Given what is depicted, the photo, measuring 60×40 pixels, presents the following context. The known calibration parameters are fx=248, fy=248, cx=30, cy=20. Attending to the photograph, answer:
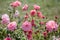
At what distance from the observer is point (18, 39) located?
248cm

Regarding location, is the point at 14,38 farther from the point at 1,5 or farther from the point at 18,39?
the point at 1,5

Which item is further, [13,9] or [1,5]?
[1,5]

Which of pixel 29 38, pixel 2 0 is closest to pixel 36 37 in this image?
pixel 29 38

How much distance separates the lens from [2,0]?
6020 millimetres

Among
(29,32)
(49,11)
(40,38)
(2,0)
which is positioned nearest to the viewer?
(29,32)

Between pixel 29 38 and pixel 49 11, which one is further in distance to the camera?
pixel 49 11

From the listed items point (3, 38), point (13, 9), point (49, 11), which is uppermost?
point (13, 9)

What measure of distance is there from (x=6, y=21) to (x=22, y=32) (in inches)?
9.5

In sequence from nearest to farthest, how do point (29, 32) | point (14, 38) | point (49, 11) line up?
1. point (14, 38)
2. point (29, 32)
3. point (49, 11)

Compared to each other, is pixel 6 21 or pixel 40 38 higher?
pixel 6 21

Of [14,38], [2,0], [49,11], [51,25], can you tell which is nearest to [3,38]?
[14,38]

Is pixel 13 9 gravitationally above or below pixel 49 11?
above

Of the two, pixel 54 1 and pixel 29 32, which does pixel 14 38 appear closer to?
pixel 29 32

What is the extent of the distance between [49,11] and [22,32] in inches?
119
